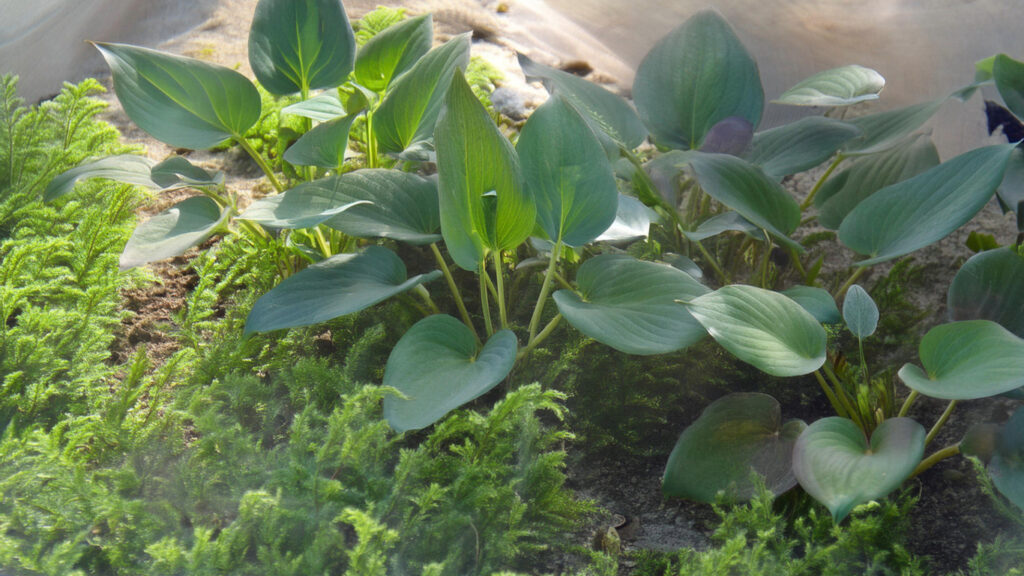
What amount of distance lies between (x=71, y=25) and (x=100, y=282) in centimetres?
100

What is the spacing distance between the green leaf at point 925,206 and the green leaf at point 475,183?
48 centimetres

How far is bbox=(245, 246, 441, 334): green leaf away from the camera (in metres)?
0.95

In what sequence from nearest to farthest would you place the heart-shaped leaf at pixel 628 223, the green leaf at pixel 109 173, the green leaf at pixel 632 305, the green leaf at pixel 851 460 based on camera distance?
the green leaf at pixel 851 460 → the green leaf at pixel 632 305 → the heart-shaped leaf at pixel 628 223 → the green leaf at pixel 109 173

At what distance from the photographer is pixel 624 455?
1.09 m

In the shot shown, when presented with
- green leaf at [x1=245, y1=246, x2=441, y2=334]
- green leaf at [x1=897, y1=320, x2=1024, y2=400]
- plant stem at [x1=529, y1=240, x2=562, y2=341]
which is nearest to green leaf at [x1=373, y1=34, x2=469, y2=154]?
green leaf at [x1=245, y1=246, x2=441, y2=334]

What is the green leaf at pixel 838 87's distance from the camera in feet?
3.84

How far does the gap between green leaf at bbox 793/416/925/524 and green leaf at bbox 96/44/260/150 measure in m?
0.96

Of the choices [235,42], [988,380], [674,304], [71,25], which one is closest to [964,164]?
[988,380]

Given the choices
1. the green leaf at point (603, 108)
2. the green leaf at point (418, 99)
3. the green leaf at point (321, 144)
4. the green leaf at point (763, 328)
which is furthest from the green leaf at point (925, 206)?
the green leaf at point (321, 144)

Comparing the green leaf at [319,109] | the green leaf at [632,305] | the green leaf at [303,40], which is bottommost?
the green leaf at [632,305]

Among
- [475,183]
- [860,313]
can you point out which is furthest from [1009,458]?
[475,183]

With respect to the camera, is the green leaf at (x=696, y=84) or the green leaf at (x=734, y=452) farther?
the green leaf at (x=696, y=84)

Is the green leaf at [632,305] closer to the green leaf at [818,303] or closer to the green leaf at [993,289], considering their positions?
the green leaf at [818,303]

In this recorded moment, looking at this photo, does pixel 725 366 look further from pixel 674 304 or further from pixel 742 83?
pixel 742 83
